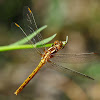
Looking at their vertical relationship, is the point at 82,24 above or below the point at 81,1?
below

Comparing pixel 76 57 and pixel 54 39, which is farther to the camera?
pixel 54 39

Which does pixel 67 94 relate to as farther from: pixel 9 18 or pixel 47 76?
pixel 9 18

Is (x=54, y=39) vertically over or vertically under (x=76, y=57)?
under

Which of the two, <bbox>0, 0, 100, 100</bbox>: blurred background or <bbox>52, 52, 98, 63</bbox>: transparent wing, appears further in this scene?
<bbox>0, 0, 100, 100</bbox>: blurred background

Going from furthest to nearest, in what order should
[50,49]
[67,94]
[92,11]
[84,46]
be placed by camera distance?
[84,46] → [92,11] → [67,94] → [50,49]

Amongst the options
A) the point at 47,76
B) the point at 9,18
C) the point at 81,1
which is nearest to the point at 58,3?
the point at 81,1

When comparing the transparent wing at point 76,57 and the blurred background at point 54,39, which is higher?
the transparent wing at point 76,57

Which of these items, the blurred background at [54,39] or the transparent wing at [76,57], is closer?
the transparent wing at [76,57]

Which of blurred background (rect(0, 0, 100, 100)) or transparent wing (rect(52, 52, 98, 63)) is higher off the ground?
transparent wing (rect(52, 52, 98, 63))
